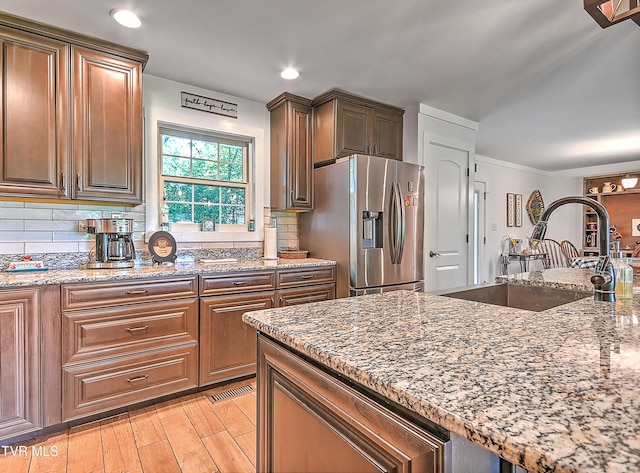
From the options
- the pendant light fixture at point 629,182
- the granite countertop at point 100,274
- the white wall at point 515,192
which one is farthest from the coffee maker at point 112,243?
the pendant light fixture at point 629,182

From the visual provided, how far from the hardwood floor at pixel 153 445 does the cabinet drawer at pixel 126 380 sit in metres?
0.11

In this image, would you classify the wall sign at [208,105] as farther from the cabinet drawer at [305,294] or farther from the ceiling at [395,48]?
the cabinet drawer at [305,294]

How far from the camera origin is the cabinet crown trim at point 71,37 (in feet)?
6.85

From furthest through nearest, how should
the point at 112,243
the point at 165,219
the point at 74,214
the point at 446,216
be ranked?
the point at 446,216 → the point at 165,219 → the point at 74,214 → the point at 112,243

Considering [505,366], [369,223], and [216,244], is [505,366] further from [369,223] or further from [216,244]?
[216,244]

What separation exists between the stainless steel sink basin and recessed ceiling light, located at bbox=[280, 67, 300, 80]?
2.09 m

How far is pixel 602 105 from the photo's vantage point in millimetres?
3629

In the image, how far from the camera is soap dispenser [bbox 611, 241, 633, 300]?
1.25 m

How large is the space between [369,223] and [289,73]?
138 centimetres

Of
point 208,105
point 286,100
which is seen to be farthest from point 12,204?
point 286,100

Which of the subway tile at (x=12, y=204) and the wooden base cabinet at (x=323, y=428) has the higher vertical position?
the subway tile at (x=12, y=204)

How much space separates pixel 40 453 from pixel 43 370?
0.41m

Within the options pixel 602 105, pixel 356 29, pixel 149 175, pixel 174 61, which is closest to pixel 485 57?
pixel 356 29

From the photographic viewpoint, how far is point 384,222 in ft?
10.2
